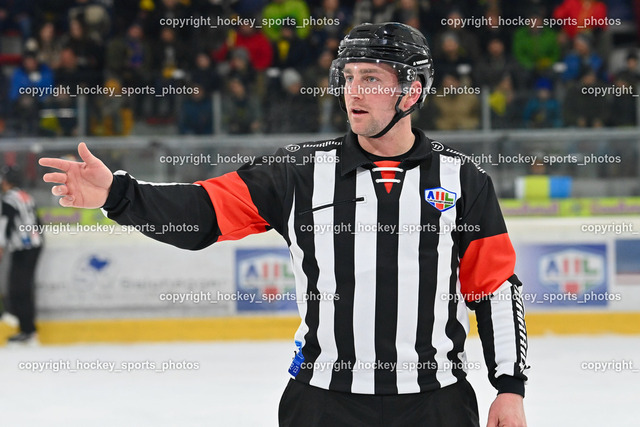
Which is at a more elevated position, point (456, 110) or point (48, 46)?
point (48, 46)

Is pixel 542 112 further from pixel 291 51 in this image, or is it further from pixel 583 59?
pixel 291 51

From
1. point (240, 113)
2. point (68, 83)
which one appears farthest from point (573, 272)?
point (68, 83)

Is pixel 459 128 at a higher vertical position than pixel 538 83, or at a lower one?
lower

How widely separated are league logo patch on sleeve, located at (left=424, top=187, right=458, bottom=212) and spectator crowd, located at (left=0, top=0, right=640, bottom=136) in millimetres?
5047

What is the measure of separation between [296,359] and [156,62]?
7.15m

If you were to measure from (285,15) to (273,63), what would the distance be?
0.90 m

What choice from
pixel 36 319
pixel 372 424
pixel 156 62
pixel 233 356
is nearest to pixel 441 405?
pixel 372 424

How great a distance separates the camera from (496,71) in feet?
25.5

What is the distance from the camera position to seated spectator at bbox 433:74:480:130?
7008mm

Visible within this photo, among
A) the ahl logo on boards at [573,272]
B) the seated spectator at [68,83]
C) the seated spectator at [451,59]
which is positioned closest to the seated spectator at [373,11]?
the seated spectator at [451,59]

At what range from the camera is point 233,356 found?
242 inches

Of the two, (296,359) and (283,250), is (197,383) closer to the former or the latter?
(283,250)

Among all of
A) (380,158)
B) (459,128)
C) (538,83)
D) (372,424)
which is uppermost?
(538,83)

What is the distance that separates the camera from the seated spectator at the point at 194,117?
7.32 meters
